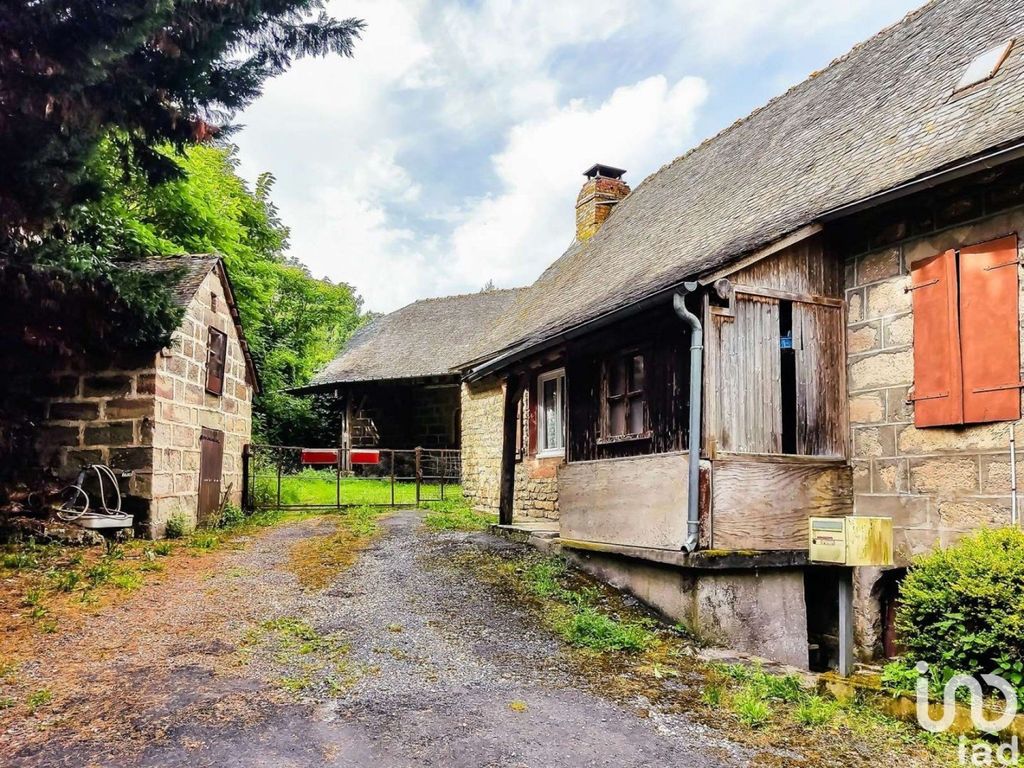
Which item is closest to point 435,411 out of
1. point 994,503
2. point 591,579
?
point 591,579

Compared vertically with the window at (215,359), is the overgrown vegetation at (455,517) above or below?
below

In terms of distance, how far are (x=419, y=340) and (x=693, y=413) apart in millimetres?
17648

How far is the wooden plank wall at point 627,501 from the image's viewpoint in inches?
268

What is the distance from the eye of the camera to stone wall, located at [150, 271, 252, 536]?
10.1m

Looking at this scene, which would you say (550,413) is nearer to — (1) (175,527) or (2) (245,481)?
(1) (175,527)

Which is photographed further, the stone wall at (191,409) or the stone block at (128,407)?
the stone wall at (191,409)

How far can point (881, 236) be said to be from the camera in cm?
702

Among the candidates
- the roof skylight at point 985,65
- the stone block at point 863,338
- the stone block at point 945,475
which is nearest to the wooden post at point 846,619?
the stone block at point 945,475

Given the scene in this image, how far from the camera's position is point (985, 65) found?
7.17 metres

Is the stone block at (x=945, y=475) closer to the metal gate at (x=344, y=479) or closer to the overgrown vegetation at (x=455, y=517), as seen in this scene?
the overgrown vegetation at (x=455, y=517)

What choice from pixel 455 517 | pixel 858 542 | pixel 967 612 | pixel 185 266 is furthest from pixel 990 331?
pixel 185 266

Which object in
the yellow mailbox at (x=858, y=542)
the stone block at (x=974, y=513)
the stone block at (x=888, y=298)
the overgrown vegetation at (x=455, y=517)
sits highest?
the stone block at (x=888, y=298)

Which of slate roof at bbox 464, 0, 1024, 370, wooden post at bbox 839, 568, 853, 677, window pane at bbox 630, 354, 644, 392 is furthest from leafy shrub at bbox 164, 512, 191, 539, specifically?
wooden post at bbox 839, 568, 853, 677

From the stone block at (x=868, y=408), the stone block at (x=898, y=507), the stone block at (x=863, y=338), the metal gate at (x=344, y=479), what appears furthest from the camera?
the metal gate at (x=344, y=479)
